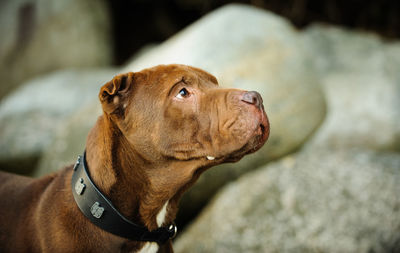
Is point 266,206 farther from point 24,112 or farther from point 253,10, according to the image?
point 24,112

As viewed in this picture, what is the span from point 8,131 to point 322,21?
579cm

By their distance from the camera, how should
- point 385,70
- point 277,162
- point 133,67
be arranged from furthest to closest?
point 385,70 < point 133,67 < point 277,162

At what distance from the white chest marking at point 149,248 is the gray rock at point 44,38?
587cm

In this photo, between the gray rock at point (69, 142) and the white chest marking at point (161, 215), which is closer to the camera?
the white chest marking at point (161, 215)

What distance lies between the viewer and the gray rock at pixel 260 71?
414 cm

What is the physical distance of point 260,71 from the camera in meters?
4.29

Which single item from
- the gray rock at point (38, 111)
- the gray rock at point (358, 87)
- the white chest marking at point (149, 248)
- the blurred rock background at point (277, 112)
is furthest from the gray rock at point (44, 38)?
the white chest marking at point (149, 248)

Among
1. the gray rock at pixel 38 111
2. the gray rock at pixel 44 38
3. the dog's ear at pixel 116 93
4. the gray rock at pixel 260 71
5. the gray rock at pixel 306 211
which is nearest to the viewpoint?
the dog's ear at pixel 116 93

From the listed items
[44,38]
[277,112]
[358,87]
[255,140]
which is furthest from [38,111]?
[358,87]

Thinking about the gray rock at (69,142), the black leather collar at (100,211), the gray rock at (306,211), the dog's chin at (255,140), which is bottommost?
the gray rock at (306,211)

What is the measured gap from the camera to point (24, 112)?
5.50 meters

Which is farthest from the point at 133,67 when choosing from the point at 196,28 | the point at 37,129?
the point at 37,129

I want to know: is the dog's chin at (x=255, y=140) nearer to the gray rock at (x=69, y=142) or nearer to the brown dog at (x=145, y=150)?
the brown dog at (x=145, y=150)

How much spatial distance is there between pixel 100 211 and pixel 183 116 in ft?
2.31
